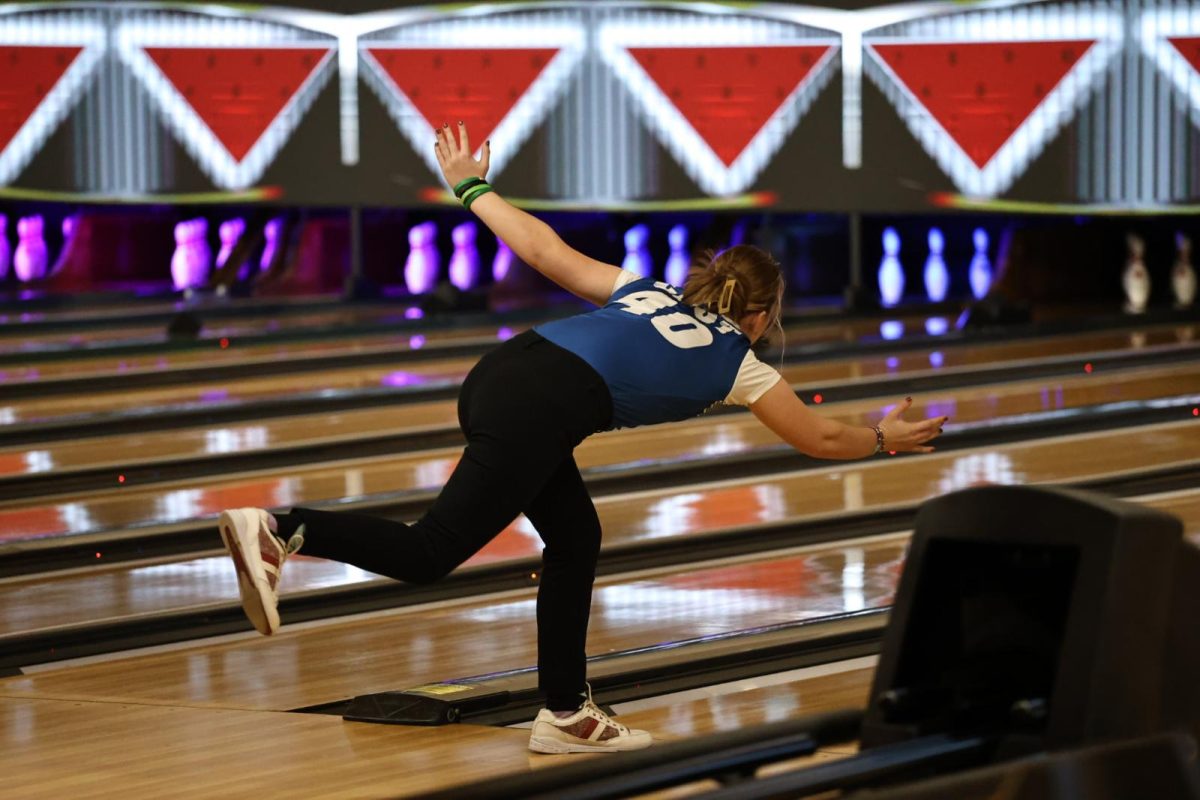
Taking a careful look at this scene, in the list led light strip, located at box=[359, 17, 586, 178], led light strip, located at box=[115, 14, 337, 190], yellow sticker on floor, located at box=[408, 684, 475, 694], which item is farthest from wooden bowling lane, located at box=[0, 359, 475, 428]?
yellow sticker on floor, located at box=[408, 684, 475, 694]

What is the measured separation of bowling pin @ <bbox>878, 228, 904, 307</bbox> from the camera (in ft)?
25.7

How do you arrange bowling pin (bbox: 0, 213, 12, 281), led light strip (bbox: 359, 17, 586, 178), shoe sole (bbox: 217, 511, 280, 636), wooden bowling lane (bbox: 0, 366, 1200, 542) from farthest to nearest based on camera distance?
1. bowling pin (bbox: 0, 213, 12, 281)
2. led light strip (bbox: 359, 17, 586, 178)
3. wooden bowling lane (bbox: 0, 366, 1200, 542)
4. shoe sole (bbox: 217, 511, 280, 636)

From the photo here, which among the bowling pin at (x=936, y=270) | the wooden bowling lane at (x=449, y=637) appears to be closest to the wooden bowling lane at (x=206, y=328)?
the bowling pin at (x=936, y=270)

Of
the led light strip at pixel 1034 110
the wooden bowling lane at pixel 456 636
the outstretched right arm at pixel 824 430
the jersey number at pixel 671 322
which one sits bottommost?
the wooden bowling lane at pixel 456 636

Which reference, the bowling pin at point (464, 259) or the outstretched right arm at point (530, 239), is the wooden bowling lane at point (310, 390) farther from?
the outstretched right arm at point (530, 239)

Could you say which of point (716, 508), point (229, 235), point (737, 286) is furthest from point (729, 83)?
point (737, 286)

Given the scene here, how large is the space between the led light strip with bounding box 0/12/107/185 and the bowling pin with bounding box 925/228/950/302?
366 cm

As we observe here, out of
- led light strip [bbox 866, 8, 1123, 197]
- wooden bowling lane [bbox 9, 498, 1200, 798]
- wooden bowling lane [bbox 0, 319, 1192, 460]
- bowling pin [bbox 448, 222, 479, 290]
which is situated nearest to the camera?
wooden bowling lane [bbox 9, 498, 1200, 798]

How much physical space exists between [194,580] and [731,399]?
159 centimetres

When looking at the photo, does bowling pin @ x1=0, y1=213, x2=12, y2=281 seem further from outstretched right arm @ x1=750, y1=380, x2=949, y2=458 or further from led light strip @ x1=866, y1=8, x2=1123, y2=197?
outstretched right arm @ x1=750, y1=380, x2=949, y2=458

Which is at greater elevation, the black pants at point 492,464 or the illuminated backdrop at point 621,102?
the illuminated backdrop at point 621,102

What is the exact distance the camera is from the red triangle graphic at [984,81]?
267 inches

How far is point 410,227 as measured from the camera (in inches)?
337

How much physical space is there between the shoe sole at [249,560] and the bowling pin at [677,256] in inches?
233
